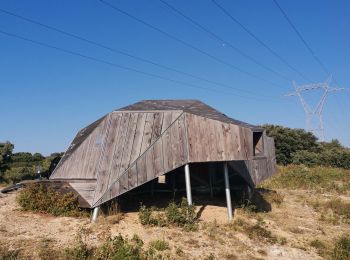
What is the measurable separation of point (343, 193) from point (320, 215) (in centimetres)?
937

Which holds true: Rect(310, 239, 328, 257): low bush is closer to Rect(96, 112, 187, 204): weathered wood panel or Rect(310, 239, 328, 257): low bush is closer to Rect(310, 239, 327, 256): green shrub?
Rect(310, 239, 327, 256): green shrub

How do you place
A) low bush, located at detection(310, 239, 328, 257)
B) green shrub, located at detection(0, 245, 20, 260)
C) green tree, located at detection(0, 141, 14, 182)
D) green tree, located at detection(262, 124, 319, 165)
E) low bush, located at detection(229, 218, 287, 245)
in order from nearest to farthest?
green shrub, located at detection(0, 245, 20, 260) → low bush, located at detection(310, 239, 328, 257) → low bush, located at detection(229, 218, 287, 245) → green tree, located at detection(0, 141, 14, 182) → green tree, located at detection(262, 124, 319, 165)

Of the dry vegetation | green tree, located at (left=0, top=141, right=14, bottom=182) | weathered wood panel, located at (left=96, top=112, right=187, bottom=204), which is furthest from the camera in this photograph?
green tree, located at (left=0, top=141, right=14, bottom=182)

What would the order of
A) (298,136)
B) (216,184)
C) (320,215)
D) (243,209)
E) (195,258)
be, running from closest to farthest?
(195,258)
(243,209)
(320,215)
(216,184)
(298,136)

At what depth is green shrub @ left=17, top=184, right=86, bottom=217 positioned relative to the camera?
16484 mm

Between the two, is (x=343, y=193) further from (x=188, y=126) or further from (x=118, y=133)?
(x=118, y=133)

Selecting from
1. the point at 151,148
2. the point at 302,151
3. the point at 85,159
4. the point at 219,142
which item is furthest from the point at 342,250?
the point at 302,151

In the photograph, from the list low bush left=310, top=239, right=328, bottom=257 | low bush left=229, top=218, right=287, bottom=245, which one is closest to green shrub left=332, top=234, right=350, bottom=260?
low bush left=310, top=239, right=328, bottom=257

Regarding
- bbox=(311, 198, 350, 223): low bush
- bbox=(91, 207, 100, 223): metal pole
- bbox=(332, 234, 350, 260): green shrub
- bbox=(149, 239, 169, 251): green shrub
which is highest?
bbox=(91, 207, 100, 223): metal pole

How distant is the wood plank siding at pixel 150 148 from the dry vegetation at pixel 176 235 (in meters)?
1.71

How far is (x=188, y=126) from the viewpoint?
1714cm

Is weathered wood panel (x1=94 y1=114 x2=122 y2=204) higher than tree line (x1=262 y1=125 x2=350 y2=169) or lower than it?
lower

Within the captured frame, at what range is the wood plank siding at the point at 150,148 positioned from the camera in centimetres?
1647

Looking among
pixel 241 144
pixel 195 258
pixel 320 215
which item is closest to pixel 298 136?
pixel 320 215
